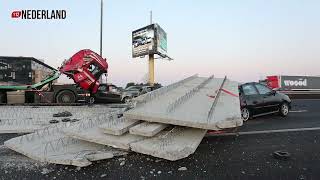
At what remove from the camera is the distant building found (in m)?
17.6

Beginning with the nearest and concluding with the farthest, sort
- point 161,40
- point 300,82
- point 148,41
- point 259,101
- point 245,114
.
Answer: point 245,114 < point 259,101 < point 300,82 < point 148,41 < point 161,40

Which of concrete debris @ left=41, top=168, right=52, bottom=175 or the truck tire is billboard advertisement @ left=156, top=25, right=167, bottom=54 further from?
concrete debris @ left=41, top=168, right=52, bottom=175

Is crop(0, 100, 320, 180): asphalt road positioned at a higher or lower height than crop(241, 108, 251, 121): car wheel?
lower

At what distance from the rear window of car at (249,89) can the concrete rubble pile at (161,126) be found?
3596mm

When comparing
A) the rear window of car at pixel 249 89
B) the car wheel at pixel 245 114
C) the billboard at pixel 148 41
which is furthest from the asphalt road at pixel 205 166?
the billboard at pixel 148 41

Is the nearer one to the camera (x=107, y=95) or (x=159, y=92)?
(x=159, y=92)

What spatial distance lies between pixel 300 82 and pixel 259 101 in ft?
67.5

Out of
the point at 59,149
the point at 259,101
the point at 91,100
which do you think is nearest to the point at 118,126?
the point at 59,149

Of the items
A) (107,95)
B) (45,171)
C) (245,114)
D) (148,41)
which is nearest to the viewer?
(45,171)

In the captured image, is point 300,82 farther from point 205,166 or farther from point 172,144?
point 172,144

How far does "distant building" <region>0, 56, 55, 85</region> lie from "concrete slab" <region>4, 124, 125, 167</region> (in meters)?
12.3

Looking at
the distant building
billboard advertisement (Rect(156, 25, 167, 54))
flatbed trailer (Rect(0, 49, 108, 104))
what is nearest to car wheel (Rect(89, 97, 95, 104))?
flatbed trailer (Rect(0, 49, 108, 104))

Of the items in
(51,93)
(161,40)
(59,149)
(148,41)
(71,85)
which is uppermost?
(161,40)

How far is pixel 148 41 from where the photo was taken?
4450cm
